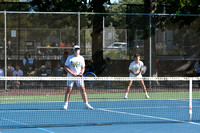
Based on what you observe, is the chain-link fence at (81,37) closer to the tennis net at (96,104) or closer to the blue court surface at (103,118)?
the tennis net at (96,104)

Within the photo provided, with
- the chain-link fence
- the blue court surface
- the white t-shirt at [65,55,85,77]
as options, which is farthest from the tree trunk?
the white t-shirt at [65,55,85,77]

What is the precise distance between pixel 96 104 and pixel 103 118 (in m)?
3.31

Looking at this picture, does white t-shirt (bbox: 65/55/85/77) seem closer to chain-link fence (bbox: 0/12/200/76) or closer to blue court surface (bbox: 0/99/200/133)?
blue court surface (bbox: 0/99/200/133)

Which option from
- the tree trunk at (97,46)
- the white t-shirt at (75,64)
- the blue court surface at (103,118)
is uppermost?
the tree trunk at (97,46)

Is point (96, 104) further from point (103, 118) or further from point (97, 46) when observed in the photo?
point (97, 46)

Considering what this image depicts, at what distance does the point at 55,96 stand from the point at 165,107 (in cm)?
514

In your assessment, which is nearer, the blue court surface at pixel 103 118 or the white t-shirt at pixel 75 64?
the blue court surface at pixel 103 118

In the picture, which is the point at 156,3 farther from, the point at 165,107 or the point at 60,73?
the point at 165,107

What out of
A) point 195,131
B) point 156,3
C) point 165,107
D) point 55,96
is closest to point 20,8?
point 156,3

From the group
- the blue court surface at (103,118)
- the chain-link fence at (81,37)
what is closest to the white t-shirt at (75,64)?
the blue court surface at (103,118)

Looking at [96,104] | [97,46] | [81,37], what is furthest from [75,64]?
[81,37]

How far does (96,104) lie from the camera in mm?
13430

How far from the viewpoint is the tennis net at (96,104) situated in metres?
9.62

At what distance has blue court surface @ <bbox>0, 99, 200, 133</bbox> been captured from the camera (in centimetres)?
852
